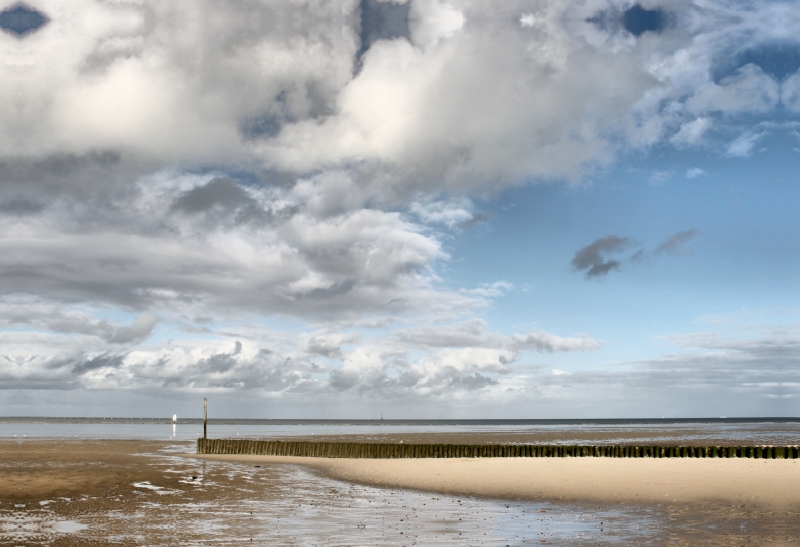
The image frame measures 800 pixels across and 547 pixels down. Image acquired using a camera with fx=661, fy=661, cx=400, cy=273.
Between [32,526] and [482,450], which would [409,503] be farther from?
[482,450]

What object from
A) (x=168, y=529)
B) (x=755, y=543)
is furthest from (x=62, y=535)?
(x=755, y=543)

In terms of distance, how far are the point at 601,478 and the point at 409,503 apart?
30.4 ft

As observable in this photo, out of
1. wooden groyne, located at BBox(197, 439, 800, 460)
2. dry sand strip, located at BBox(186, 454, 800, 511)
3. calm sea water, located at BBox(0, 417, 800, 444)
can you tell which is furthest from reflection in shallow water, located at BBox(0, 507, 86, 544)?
calm sea water, located at BBox(0, 417, 800, 444)

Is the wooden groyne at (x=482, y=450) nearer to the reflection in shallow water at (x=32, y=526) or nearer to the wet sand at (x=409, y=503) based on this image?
the wet sand at (x=409, y=503)

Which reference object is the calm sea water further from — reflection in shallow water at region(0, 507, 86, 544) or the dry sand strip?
reflection in shallow water at region(0, 507, 86, 544)

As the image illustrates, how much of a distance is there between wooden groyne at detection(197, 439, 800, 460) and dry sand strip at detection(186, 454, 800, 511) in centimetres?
362

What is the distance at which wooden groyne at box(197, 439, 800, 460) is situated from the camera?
3638cm

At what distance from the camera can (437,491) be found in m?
24.2

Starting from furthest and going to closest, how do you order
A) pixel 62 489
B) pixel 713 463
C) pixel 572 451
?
pixel 572 451 < pixel 713 463 < pixel 62 489

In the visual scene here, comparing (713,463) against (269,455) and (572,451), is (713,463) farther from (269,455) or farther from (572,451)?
(269,455)

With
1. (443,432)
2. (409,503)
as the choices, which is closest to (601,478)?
(409,503)

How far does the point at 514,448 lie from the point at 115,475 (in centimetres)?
2274

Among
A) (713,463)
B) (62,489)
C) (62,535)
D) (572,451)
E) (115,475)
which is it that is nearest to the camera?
(62,535)

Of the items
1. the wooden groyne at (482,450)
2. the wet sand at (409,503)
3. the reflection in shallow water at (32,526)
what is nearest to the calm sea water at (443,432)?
the wooden groyne at (482,450)
